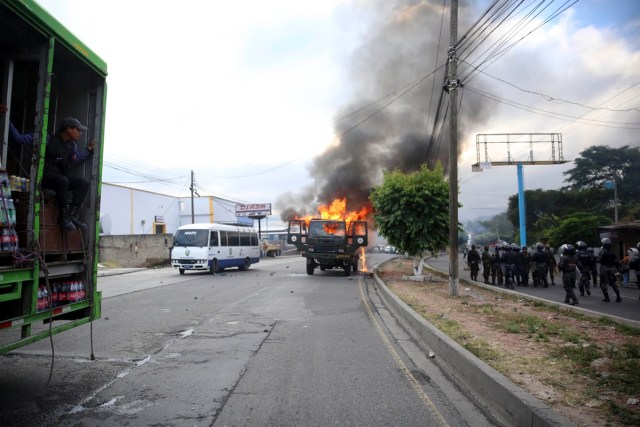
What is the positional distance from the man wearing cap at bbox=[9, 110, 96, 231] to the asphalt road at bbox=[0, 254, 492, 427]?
1.22m

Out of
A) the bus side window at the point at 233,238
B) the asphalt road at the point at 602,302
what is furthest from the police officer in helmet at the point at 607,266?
the bus side window at the point at 233,238

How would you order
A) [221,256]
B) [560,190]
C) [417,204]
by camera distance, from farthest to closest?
[560,190] → [221,256] → [417,204]

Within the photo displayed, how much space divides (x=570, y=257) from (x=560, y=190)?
146 feet

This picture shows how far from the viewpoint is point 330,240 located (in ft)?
61.5

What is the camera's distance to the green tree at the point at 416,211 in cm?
1606

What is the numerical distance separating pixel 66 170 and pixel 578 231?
3044cm

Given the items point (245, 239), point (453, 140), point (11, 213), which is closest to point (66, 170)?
point (11, 213)

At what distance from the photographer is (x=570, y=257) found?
1075cm

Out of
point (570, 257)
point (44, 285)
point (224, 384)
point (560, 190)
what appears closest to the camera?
point (44, 285)

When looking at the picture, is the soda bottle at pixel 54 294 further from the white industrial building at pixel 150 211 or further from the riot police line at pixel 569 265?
the white industrial building at pixel 150 211

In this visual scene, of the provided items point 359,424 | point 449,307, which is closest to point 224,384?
point 359,424

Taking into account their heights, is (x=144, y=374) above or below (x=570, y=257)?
below

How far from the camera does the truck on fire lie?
61.5 ft

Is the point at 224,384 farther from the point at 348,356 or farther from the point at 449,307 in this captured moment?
the point at 449,307
